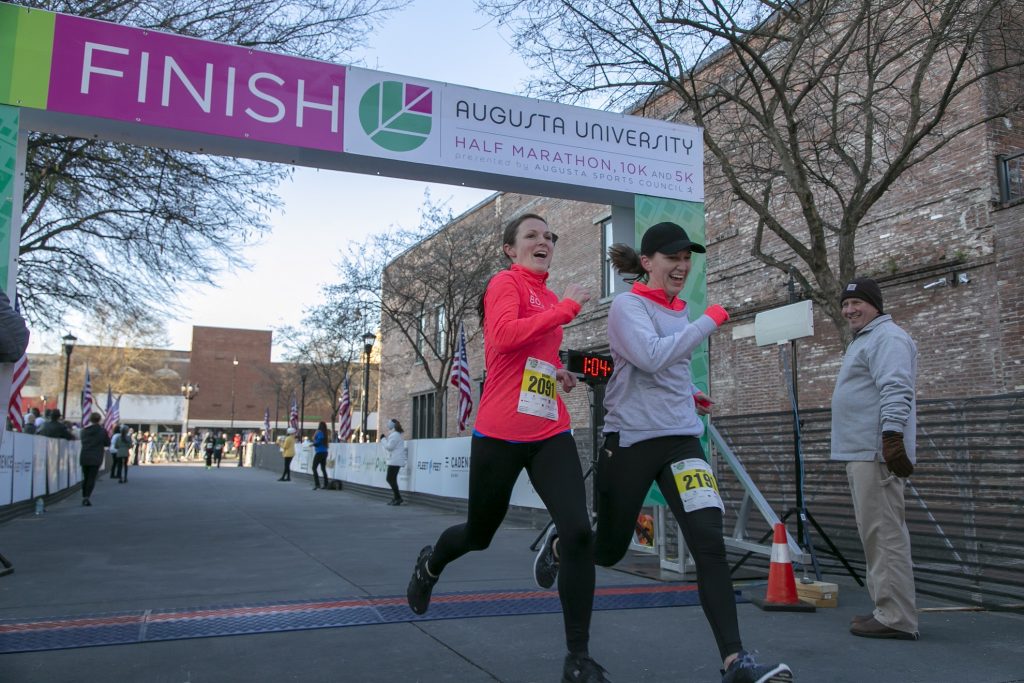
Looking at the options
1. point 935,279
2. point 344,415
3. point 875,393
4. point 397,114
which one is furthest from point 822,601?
point 344,415

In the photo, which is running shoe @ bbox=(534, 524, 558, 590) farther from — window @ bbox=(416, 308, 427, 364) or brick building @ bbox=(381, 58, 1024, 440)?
window @ bbox=(416, 308, 427, 364)

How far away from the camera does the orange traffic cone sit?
206 inches

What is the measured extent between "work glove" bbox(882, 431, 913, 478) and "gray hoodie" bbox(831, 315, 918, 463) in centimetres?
5

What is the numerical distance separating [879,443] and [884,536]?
54cm

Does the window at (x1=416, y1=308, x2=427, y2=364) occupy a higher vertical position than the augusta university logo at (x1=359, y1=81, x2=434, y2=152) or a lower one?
higher

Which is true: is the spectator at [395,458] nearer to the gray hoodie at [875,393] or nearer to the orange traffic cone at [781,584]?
the orange traffic cone at [781,584]

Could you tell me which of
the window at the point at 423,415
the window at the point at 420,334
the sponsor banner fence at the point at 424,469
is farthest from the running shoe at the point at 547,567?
the window at the point at 423,415

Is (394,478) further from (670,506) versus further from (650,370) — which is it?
(650,370)

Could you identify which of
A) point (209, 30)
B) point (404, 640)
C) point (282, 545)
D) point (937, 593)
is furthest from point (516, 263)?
point (209, 30)

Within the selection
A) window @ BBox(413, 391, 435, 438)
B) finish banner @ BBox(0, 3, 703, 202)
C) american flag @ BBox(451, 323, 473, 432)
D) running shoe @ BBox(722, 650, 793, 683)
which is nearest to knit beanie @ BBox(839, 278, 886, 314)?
finish banner @ BBox(0, 3, 703, 202)

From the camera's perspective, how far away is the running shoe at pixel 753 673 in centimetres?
288

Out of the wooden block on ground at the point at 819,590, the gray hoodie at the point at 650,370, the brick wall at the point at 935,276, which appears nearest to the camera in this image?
the gray hoodie at the point at 650,370

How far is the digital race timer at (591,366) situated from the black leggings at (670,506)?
2.63ft

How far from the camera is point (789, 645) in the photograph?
4.32 m
